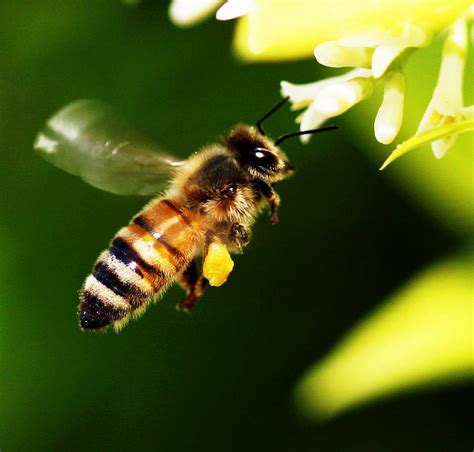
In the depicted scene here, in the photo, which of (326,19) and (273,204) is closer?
(326,19)

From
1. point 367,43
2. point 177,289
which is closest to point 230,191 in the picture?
point 367,43

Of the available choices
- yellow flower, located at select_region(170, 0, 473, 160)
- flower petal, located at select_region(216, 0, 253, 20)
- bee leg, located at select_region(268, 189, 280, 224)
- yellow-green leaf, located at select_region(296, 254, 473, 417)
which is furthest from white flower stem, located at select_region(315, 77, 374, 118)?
yellow-green leaf, located at select_region(296, 254, 473, 417)

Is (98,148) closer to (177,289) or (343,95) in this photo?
(343,95)

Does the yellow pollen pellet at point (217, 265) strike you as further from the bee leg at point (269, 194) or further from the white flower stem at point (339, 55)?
the white flower stem at point (339, 55)

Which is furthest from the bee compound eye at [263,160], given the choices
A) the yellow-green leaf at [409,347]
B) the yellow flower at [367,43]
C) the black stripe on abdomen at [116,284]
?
the yellow-green leaf at [409,347]

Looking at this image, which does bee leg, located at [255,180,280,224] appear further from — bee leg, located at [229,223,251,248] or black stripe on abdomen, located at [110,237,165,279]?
black stripe on abdomen, located at [110,237,165,279]

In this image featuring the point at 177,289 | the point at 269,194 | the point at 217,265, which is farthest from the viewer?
the point at 177,289

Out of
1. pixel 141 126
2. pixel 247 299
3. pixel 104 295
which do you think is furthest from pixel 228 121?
pixel 104 295
